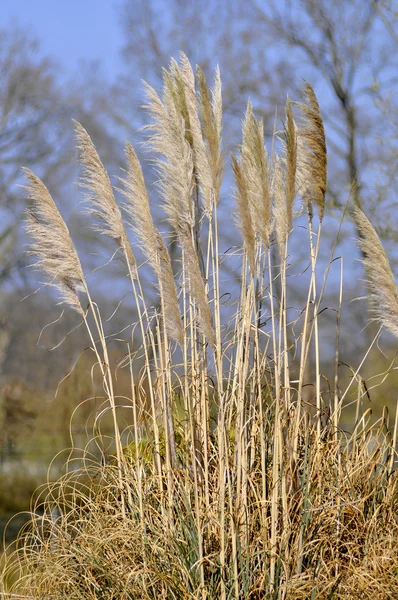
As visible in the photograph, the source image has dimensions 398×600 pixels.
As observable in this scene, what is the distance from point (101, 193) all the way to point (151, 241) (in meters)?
0.34

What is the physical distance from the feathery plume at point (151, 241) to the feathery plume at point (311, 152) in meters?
0.62

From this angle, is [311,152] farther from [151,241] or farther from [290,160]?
[151,241]

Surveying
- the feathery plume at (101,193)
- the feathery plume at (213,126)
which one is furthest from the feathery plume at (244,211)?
the feathery plume at (101,193)

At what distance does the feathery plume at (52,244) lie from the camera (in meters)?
2.97

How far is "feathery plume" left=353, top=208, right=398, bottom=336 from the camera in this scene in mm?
2965

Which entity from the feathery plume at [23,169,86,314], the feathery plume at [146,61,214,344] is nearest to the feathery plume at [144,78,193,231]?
the feathery plume at [146,61,214,344]

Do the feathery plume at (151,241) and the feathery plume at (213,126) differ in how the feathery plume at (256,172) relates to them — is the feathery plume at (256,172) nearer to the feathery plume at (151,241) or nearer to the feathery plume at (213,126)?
the feathery plume at (213,126)

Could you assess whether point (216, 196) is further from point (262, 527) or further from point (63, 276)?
point (262, 527)

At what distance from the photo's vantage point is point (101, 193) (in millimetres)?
2938

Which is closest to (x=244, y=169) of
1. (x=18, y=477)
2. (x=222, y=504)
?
(x=222, y=504)

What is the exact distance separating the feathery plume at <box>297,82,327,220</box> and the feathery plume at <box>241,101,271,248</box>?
0.31 m

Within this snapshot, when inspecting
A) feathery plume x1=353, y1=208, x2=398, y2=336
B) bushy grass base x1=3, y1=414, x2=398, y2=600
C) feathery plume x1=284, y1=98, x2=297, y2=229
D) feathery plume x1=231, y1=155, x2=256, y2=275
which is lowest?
bushy grass base x1=3, y1=414, x2=398, y2=600

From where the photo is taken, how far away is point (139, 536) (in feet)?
8.92

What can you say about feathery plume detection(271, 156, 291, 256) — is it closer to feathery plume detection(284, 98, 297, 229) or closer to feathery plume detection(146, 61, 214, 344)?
feathery plume detection(284, 98, 297, 229)
